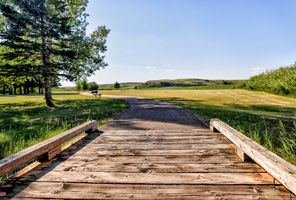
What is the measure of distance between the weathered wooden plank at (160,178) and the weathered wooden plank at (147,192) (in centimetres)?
10

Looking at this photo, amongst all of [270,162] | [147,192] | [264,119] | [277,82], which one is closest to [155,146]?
[147,192]

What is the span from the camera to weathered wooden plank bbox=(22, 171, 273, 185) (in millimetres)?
2223

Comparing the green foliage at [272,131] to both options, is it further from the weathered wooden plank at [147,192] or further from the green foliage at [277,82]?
the green foliage at [277,82]

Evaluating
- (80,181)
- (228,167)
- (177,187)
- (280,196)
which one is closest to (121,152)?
(80,181)

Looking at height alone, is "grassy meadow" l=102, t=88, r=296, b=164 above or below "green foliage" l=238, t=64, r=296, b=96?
below

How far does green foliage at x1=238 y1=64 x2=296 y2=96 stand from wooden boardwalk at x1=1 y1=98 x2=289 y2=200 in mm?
25828

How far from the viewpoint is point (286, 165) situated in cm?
198

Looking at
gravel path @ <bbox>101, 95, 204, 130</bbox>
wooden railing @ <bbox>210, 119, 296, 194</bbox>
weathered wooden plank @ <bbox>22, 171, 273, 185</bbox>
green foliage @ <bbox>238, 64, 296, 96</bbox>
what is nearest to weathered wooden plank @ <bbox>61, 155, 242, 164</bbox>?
wooden railing @ <bbox>210, 119, 296, 194</bbox>

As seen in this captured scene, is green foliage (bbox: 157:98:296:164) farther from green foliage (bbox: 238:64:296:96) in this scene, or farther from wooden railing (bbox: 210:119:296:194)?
green foliage (bbox: 238:64:296:96)

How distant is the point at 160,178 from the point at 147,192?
0.37 meters

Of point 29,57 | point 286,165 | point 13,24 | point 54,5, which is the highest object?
point 54,5

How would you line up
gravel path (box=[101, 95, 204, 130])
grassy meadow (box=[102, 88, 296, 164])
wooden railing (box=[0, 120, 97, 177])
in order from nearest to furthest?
wooden railing (box=[0, 120, 97, 177]), grassy meadow (box=[102, 88, 296, 164]), gravel path (box=[101, 95, 204, 130])

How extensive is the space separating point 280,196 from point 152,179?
5.71 ft

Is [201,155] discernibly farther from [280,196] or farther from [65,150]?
[65,150]
